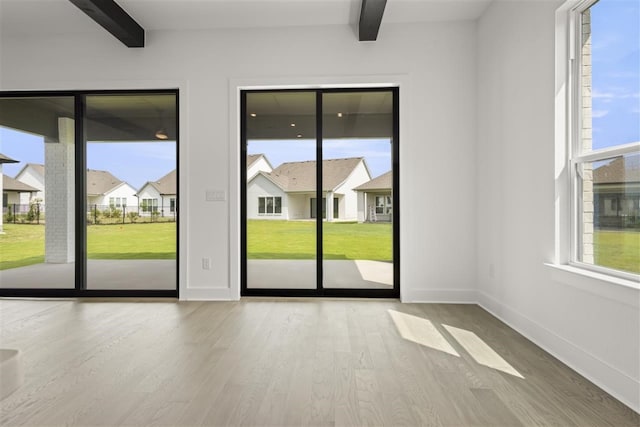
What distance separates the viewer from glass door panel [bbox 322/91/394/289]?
12.7ft

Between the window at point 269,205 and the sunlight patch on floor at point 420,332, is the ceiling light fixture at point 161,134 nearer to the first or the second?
the window at point 269,205

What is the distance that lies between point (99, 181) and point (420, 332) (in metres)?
3.71

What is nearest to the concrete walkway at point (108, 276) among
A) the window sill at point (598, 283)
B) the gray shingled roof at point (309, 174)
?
the gray shingled roof at point (309, 174)

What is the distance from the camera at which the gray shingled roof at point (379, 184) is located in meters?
3.87

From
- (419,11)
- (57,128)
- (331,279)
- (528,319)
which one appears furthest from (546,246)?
(57,128)

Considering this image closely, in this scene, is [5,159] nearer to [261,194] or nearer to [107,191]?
[107,191]

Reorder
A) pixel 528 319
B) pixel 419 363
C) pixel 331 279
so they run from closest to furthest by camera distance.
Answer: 1. pixel 419 363
2. pixel 528 319
3. pixel 331 279

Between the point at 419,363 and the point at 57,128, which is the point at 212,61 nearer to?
the point at 57,128

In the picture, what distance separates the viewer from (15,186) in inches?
161

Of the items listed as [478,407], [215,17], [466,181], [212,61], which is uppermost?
[215,17]

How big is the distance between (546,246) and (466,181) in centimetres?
125

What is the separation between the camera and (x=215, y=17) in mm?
3527

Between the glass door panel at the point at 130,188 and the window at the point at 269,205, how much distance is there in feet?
3.26

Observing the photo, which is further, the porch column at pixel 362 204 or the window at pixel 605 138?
the porch column at pixel 362 204
